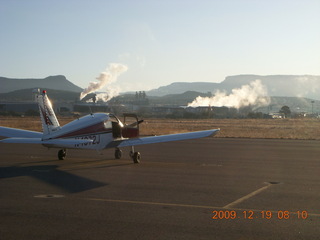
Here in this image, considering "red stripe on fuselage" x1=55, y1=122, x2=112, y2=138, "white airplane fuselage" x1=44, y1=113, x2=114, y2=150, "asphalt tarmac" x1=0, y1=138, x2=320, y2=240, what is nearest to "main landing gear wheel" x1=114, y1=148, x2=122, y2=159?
"asphalt tarmac" x1=0, y1=138, x2=320, y2=240

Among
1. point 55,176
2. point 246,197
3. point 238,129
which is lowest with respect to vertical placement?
point 238,129

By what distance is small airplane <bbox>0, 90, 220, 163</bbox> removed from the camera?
1747 cm

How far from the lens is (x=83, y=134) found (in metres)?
18.3

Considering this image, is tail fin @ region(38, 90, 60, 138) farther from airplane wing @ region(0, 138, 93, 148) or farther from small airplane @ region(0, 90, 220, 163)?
airplane wing @ region(0, 138, 93, 148)

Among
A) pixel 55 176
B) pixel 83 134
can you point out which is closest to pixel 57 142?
pixel 83 134

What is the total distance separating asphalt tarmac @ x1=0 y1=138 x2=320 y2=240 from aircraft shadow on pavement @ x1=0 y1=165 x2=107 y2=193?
0.10 feet

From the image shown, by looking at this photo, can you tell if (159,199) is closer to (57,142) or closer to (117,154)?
(57,142)

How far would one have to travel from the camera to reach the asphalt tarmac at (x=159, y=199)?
8641 mm

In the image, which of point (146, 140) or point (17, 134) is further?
point (17, 134)

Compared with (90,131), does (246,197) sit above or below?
below
